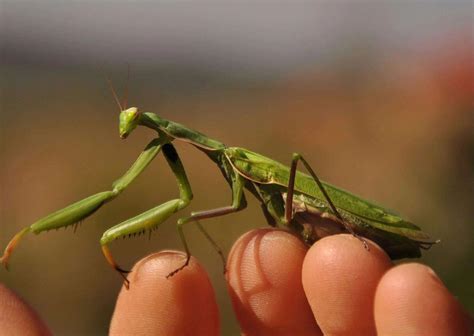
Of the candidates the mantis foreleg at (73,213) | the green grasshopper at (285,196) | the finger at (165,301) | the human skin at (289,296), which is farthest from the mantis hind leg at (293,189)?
the mantis foreleg at (73,213)

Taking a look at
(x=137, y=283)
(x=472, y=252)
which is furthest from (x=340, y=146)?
(x=137, y=283)

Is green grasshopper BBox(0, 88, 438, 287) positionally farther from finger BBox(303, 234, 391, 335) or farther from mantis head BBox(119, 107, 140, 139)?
finger BBox(303, 234, 391, 335)

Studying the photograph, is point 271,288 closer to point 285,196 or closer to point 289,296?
point 289,296

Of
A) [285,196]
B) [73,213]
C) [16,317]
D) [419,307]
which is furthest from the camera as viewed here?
[285,196]

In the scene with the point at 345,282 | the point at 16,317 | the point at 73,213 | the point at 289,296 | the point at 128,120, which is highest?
the point at 128,120

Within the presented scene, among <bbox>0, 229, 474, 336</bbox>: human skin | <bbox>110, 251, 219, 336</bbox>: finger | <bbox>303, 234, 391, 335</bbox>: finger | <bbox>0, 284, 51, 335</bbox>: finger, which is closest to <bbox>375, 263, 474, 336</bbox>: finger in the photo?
<bbox>0, 229, 474, 336</bbox>: human skin

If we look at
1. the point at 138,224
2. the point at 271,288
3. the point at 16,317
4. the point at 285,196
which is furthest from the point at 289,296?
the point at 16,317

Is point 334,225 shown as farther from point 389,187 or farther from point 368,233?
point 389,187
